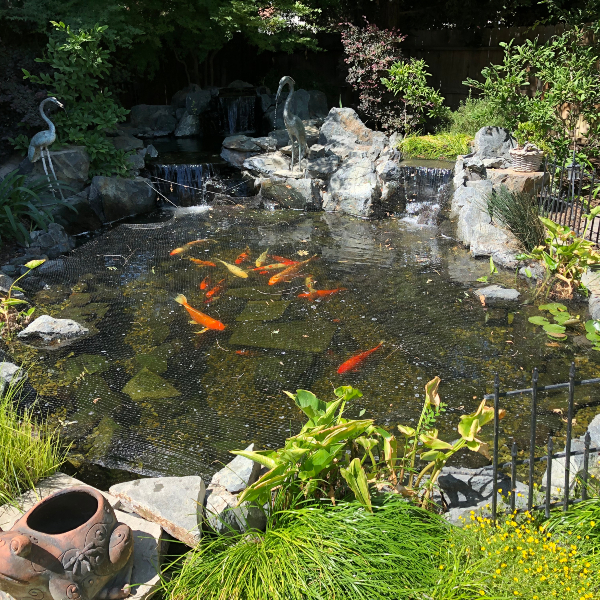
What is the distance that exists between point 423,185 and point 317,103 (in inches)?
203

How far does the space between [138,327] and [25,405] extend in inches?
52.1

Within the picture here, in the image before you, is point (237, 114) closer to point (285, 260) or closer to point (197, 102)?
point (197, 102)

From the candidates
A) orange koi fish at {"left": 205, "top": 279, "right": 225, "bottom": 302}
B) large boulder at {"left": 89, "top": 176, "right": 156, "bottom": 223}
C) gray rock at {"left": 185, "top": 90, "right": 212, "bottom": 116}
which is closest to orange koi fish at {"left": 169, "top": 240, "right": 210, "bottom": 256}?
orange koi fish at {"left": 205, "top": 279, "right": 225, "bottom": 302}

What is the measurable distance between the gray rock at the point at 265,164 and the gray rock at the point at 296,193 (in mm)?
583

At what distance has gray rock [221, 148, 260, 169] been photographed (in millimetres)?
10023

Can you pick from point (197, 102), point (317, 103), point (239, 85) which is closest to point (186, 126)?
point (197, 102)

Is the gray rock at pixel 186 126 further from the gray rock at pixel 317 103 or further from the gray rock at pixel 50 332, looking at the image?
the gray rock at pixel 50 332

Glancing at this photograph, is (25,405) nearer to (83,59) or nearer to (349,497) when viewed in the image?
(349,497)

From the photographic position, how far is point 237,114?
41.4 ft

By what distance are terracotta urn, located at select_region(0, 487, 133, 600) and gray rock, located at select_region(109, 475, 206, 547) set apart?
11.4 inches

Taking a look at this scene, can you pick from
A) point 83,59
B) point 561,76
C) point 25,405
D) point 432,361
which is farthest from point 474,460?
point 83,59

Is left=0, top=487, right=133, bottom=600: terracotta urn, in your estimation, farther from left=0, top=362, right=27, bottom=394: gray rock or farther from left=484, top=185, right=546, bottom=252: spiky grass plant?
left=484, top=185, right=546, bottom=252: spiky grass plant

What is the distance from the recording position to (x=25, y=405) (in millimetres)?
4051

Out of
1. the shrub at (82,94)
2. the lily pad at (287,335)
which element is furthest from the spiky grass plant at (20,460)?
the shrub at (82,94)
